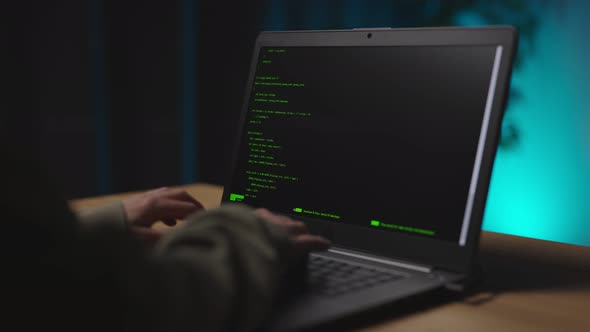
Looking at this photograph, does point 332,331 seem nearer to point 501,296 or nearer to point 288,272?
point 288,272

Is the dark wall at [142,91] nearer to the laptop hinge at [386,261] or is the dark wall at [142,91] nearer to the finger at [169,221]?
the finger at [169,221]

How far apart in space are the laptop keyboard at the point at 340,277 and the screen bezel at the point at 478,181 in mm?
59

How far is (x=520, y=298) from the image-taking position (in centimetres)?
72


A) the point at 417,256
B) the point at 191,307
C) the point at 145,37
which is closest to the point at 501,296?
the point at 417,256

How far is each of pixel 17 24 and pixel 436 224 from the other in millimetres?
1843

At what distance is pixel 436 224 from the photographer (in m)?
0.77

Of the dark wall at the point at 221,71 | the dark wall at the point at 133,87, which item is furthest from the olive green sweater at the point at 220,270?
the dark wall at the point at 221,71

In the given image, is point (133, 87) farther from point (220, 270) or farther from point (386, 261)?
point (220, 270)

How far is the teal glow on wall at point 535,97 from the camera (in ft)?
7.70

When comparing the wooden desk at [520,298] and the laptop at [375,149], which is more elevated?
the laptop at [375,149]

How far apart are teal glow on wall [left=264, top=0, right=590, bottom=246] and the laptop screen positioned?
5.68ft

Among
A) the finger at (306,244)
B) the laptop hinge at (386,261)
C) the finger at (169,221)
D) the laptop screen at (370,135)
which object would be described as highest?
the laptop screen at (370,135)

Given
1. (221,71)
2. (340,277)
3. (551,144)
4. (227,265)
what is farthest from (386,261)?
(221,71)

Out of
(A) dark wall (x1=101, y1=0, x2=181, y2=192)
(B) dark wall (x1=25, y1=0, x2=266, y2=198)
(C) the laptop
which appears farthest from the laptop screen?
(A) dark wall (x1=101, y1=0, x2=181, y2=192)
